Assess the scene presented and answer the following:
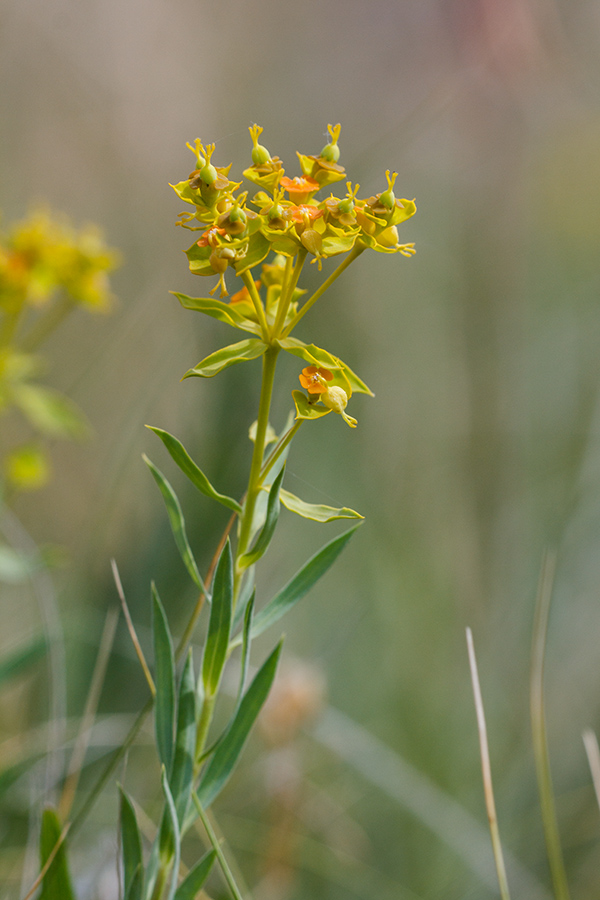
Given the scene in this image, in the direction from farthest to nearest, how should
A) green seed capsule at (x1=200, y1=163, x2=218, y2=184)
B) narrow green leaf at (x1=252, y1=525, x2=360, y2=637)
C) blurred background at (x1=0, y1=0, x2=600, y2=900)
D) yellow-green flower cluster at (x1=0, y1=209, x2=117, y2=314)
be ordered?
blurred background at (x1=0, y1=0, x2=600, y2=900) < yellow-green flower cluster at (x1=0, y1=209, x2=117, y2=314) < narrow green leaf at (x1=252, y1=525, x2=360, y2=637) < green seed capsule at (x1=200, y1=163, x2=218, y2=184)

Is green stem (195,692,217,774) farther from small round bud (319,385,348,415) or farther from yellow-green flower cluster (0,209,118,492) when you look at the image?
yellow-green flower cluster (0,209,118,492)

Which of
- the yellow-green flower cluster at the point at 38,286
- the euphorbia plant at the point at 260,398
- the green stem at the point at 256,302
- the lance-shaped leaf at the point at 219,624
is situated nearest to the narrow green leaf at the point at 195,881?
the euphorbia plant at the point at 260,398

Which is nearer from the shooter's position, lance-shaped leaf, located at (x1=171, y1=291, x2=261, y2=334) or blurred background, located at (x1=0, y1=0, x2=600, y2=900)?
lance-shaped leaf, located at (x1=171, y1=291, x2=261, y2=334)

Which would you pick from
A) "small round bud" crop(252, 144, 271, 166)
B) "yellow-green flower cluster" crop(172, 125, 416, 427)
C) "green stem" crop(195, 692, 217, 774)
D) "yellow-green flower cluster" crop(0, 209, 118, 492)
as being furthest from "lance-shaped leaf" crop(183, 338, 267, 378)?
"yellow-green flower cluster" crop(0, 209, 118, 492)

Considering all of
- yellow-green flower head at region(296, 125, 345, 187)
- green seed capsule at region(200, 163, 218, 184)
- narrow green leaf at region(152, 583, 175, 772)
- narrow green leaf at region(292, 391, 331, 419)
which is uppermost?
yellow-green flower head at region(296, 125, 345, 187)

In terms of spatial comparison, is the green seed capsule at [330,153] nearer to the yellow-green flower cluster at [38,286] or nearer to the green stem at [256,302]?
the green stem at [256,302]

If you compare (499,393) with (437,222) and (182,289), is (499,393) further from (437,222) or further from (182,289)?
(182,289)

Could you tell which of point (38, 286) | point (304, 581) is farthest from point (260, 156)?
point (38, 286)

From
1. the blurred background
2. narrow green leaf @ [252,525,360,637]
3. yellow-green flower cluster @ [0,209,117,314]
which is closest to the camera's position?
narrow green leaf @ [252,525,360,637]
